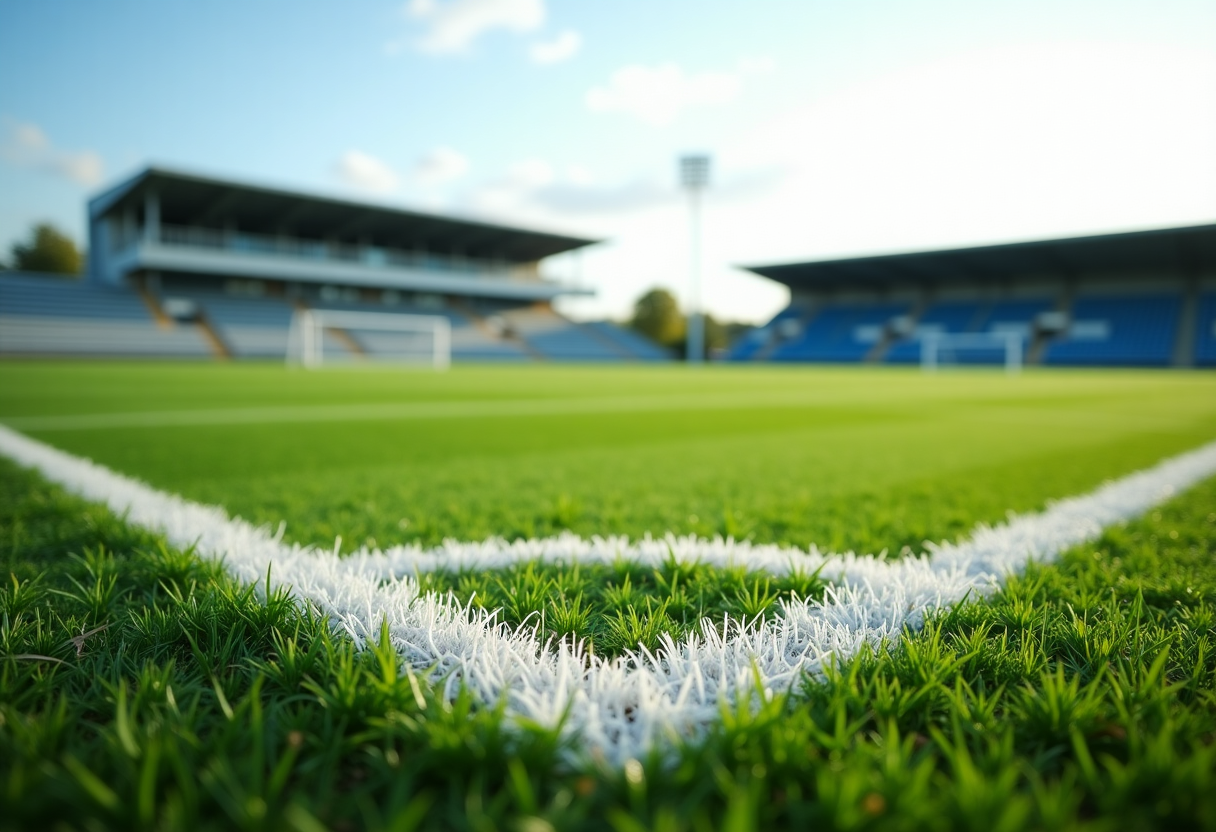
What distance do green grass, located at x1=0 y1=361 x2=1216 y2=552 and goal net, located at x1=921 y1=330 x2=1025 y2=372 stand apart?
3285cm

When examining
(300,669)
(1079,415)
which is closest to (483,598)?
(300,669)

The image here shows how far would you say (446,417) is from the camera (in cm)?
815

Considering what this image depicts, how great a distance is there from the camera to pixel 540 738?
A: 3.59 ft

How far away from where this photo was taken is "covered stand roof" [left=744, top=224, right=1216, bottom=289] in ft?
110

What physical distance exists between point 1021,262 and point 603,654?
150ft

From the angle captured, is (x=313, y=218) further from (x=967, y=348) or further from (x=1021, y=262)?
(x=1021, y=262)

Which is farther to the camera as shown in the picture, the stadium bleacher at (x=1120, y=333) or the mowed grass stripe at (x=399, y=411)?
the stadium bleacher at (x=1120, y=333)

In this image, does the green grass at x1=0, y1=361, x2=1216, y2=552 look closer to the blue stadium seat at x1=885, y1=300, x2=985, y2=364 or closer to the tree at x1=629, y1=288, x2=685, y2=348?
the blue stadium seat at x1=885, y1=300, x2=985, y2=364

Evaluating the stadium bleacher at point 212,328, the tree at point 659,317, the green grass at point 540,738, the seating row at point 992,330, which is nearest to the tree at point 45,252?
the stadium bleacher at point 212,328

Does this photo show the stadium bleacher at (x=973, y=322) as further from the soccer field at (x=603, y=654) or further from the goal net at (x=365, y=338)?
the soccer field at (x=603, y=654)

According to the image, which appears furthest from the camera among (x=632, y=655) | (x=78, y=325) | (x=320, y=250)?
(x=320, y=250)

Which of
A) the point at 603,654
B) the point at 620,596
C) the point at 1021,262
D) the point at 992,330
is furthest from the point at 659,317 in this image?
the point at 603,654

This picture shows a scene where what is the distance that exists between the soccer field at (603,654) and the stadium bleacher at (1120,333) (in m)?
40.4

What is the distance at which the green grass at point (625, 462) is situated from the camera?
313cm
